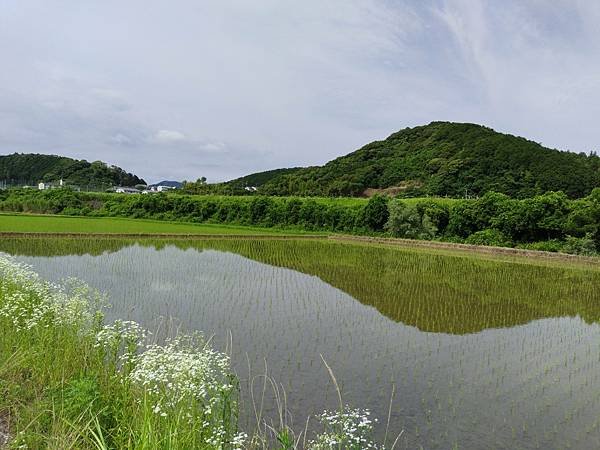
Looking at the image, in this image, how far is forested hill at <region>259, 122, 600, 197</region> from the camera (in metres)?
58.7

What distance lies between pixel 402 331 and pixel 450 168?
200 ft

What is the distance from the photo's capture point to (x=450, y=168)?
67250 mm

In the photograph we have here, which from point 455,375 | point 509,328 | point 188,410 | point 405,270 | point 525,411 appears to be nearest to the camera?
point 188,410

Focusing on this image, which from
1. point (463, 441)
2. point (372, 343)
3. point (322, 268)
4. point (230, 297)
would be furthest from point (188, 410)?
point (322, 268)

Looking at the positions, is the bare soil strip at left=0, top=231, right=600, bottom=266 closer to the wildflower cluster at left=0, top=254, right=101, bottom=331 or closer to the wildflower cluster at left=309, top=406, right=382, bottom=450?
the wildflower cluster at left=0, top=254, right=101, bottom=331

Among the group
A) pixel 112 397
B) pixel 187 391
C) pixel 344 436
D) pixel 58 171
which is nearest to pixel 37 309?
pixel 112 397

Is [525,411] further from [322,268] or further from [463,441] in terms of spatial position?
[322,268]

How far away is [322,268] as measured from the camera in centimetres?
2089

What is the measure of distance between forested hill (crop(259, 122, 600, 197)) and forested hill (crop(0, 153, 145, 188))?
4250 centimetres

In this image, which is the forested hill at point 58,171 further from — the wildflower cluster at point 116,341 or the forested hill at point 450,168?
the wildflower cluster at point 116,341

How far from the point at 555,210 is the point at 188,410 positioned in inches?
1289

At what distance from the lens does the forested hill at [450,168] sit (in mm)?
58688

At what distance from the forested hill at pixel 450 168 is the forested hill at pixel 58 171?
42505 millimetres

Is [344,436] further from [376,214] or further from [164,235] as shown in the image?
[376,214]
